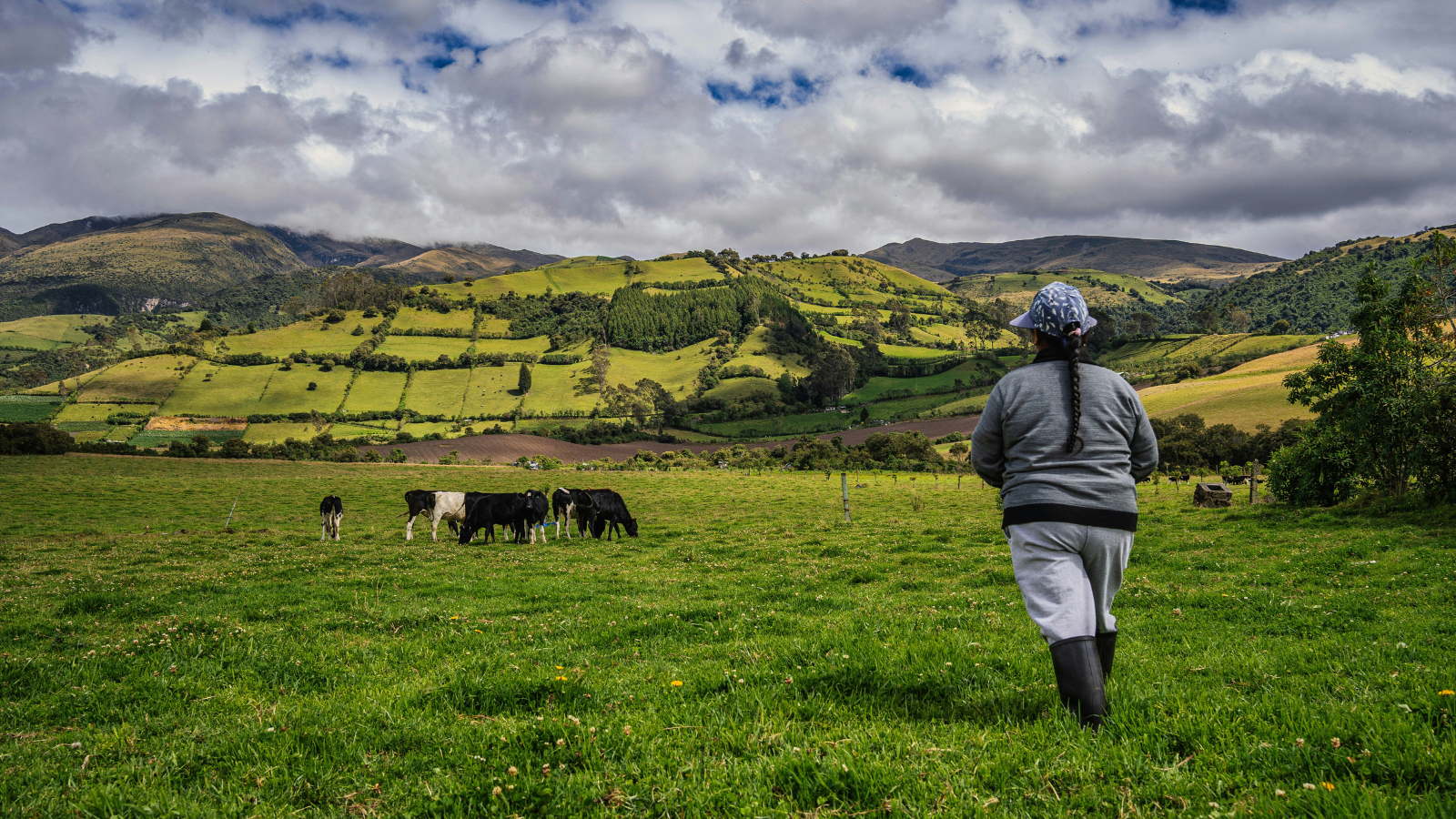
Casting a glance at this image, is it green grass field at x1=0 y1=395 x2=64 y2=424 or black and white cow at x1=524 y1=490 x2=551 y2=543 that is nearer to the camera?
black and white cow at x1=524 y1=490 x2=551 y2=543

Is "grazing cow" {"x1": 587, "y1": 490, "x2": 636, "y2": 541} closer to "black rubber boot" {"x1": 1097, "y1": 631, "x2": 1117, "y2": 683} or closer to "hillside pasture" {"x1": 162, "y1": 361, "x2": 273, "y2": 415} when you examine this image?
"black rubber boot" {"x1": 1097, "y1": 631, "x2": 1117, "y2": 683}

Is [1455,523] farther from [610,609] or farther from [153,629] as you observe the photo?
[153,629]

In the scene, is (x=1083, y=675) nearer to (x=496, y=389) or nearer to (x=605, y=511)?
(x=605, y=511)

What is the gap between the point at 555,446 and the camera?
102250 millimetres

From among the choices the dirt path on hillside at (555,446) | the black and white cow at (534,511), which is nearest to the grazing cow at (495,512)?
the black and white cow at (534,511)

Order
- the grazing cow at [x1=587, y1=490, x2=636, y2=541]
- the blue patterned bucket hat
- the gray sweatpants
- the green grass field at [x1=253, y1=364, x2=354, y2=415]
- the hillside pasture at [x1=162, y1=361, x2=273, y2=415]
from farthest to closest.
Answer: the green grass field at [x1=253, y1=364, x2=354, y2=415] → the hillside pasture at [x1=162, y1=361, x2=273, y2=415] → the grazing cow at [x1=587, y1=490, x2=636, y2=541] → the blue patterned bucket hat → the gray sweatpants

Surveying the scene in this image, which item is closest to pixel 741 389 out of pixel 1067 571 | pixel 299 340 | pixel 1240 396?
pixel 1240 396

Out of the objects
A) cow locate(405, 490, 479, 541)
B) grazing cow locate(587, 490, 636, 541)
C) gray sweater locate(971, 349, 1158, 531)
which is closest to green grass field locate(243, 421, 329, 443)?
cow locate(405, 490, 479, 541)

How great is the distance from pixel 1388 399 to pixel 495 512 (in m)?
28.8

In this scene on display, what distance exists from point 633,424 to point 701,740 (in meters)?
122

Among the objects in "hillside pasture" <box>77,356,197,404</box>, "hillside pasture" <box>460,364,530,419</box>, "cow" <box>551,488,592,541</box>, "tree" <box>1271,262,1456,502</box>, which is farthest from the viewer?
"hillside pasture" <box>460,364,530,419</box>

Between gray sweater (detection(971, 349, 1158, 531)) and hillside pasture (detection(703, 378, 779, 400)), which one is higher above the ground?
hillside pasture (detection(703, 378, 779, 400))

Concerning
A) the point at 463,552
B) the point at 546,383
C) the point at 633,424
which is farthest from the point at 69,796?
the point at 546,383

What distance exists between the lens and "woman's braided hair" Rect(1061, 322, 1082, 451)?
512cm
